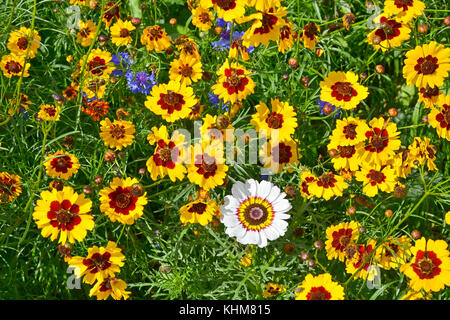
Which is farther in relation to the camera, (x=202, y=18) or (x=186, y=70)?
(x=202, y=18)

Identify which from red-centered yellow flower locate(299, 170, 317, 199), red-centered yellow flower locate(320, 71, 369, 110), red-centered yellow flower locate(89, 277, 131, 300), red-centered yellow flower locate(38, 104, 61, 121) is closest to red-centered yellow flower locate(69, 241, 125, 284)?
red-centered yellow flower locate(89, 277, 131, 300)

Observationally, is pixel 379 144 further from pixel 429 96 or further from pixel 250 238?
pixel 250 238

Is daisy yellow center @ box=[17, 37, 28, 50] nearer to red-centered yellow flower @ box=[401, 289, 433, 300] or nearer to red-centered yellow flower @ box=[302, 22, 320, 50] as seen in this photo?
red-centered yellow flower @ box=[302, 22, 320, 50]

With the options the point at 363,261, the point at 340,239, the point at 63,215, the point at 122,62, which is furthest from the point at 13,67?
the point at 363,261

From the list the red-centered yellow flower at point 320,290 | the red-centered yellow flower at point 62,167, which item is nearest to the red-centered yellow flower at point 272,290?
the red-centered yellow flower at point 320,290

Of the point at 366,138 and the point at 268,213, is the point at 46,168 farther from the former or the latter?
the point at 366,138

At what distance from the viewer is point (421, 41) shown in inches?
109

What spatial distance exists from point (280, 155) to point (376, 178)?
465 millimetres

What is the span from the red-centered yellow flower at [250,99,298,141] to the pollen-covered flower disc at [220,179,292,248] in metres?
0.24

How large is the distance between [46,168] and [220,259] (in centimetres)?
94

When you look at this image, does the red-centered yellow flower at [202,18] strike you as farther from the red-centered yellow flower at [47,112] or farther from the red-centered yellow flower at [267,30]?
the red-centered yellow flower at [47,112]

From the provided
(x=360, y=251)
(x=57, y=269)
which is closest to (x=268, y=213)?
(x=360, y=251)

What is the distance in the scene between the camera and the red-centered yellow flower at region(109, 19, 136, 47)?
8.50 ft

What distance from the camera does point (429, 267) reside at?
78.4 inches
